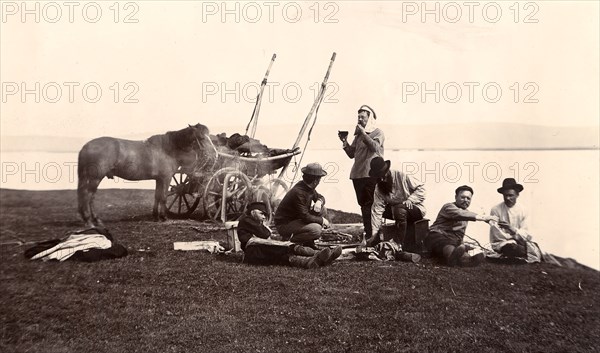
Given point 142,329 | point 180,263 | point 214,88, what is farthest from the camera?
point 214,88

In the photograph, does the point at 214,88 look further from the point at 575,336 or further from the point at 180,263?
the point at 575,336

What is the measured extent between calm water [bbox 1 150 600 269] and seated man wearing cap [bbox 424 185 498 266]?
0.23ft

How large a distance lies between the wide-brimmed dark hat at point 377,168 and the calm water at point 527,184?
11 cm

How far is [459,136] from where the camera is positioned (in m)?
5.66

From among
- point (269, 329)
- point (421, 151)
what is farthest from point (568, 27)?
point (269, 329)

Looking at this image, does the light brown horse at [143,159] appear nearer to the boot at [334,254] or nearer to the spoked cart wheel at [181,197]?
the spoked cart wheel at [181,197]

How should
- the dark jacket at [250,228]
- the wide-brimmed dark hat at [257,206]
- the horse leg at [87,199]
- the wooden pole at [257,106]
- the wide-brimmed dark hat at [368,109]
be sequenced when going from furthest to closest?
the wide-brimmed dark hat at [368,109] < the wooden pole at [257,106] < the wide-brimmed dark hat at [257,206] < the dark jacket at [250,228] < the horse leg at [87,199]

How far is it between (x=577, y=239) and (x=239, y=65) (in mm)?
3432

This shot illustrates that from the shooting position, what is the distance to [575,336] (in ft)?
17.2

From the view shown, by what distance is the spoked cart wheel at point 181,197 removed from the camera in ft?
16.3

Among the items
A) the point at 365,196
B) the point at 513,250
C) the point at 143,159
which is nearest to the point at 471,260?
the point at 513,250

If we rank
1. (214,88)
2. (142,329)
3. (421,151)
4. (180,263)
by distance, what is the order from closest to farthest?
(142,329) < (180,263) < (214,88) < (421,151)

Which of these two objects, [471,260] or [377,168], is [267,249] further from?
[471,260]

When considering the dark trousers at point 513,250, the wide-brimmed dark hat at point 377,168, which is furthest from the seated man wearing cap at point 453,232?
the wide-brimmed dark hat at point 377,168
